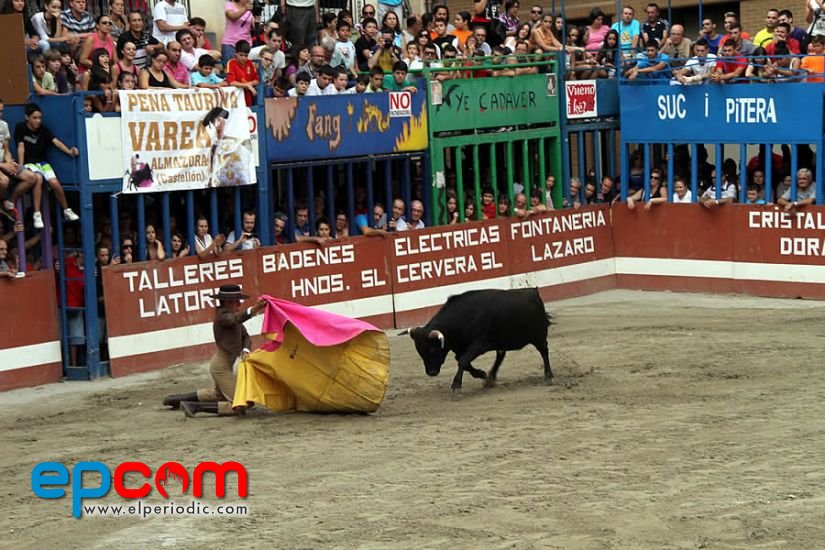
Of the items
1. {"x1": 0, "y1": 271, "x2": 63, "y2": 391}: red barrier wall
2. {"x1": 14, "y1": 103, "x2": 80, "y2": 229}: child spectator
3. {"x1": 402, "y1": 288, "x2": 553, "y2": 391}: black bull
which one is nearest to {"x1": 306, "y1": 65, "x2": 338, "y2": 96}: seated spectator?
{"x1": 14, "y1": 103, "x2": 80, "y2": 229}: child spectator

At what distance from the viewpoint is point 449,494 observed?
11281 millimetres

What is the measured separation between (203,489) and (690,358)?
7.24 meters

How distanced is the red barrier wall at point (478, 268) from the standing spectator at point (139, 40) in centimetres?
265

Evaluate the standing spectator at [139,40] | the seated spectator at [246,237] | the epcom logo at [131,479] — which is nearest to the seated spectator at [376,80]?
the seated spectator at [246,237]

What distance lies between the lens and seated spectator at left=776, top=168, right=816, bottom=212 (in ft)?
69.9

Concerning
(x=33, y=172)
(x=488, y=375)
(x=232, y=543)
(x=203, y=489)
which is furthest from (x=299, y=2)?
(x=232, y=543)

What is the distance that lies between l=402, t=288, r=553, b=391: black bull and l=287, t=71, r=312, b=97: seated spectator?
522 centimetres

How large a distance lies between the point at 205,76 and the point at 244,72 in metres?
0.75

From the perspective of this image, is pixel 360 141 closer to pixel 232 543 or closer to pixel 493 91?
pixel 493 91

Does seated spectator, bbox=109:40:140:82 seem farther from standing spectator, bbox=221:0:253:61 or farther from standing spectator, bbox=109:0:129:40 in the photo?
standing spectator, bbox=221:0:253:61

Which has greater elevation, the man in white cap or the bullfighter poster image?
the bullfighter poster image

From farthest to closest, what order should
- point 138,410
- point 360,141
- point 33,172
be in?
point 360,141 → point 33,172 → point 138,410

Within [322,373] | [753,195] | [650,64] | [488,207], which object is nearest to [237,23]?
[488,207]

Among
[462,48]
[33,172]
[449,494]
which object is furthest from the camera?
[462,48]
